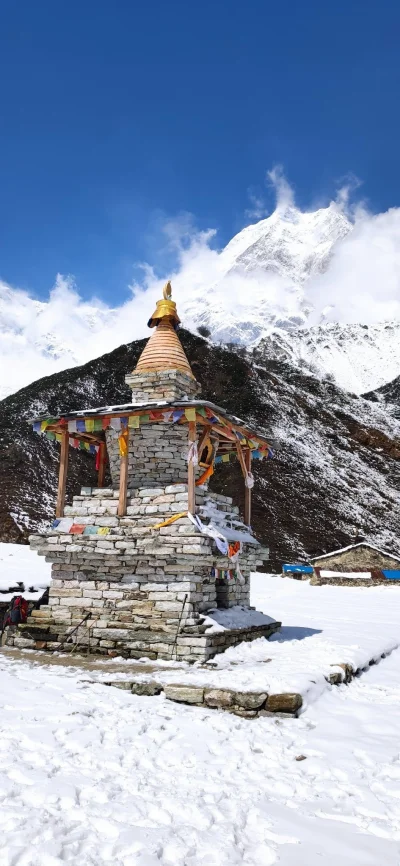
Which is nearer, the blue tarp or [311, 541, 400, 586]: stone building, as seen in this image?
[311, 541, 400, 586]: stone building

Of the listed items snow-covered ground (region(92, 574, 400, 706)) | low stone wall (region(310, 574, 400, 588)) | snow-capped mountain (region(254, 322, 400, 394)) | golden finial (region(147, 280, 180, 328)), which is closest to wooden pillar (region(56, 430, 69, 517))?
golden finial (region(147, 280, 180, 328))

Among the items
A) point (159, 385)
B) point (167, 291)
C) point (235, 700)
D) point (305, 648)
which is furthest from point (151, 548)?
point (167, 291)

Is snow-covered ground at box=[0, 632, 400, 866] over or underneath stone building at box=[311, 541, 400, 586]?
underneath

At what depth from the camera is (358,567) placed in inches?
1425

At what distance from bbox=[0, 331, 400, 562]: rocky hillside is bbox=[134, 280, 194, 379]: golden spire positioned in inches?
1015

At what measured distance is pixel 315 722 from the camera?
7297 mm

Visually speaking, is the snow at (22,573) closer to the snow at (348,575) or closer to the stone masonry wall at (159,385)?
the stone masonry wall at (159,385)

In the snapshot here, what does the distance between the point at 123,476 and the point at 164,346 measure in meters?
3.70

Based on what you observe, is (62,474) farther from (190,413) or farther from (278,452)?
(278,452)

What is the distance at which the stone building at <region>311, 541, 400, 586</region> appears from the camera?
3231 cm

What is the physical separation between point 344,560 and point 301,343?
92830 millimetres

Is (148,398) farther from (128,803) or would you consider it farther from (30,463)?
(30,463)

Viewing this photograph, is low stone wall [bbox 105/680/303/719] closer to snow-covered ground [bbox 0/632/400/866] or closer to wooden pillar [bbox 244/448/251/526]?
snow-covered ground [bbox 0/632/400/866]

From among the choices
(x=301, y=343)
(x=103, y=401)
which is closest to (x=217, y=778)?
Result: (x=103, y=401)
